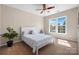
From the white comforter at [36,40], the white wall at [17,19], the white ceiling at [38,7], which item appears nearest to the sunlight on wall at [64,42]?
the white comforter at [36,40]

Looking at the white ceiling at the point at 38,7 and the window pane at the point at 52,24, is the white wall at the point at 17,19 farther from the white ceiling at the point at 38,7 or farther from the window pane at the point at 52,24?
the window pane at the point at 52,24

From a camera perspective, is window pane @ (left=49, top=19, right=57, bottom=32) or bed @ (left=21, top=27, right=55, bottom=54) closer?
bed @ (left=21, top=27, right=55, bottom=54)

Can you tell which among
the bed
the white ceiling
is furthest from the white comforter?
the white ceiling

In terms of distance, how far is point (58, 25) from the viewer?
1.83 m

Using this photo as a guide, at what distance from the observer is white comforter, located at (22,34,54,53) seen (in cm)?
172

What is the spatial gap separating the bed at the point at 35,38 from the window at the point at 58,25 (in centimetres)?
17

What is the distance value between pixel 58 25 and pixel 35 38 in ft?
1.73

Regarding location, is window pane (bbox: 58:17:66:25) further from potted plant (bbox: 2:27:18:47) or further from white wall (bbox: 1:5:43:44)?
potted plant (bbox: 2:27:18:47)

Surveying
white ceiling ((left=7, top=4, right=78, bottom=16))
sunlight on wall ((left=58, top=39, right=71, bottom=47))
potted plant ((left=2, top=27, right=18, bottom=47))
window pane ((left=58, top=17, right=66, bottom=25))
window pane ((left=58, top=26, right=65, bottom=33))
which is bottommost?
sunlight on wall ((left=58, top=39, right=71, bottom=47))

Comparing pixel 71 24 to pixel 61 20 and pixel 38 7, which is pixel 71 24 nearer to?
pixel 61 20

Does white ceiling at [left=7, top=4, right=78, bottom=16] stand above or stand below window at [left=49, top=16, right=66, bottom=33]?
above

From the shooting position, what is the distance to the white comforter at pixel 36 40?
172 cm

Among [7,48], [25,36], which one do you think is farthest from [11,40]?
[25,36]
